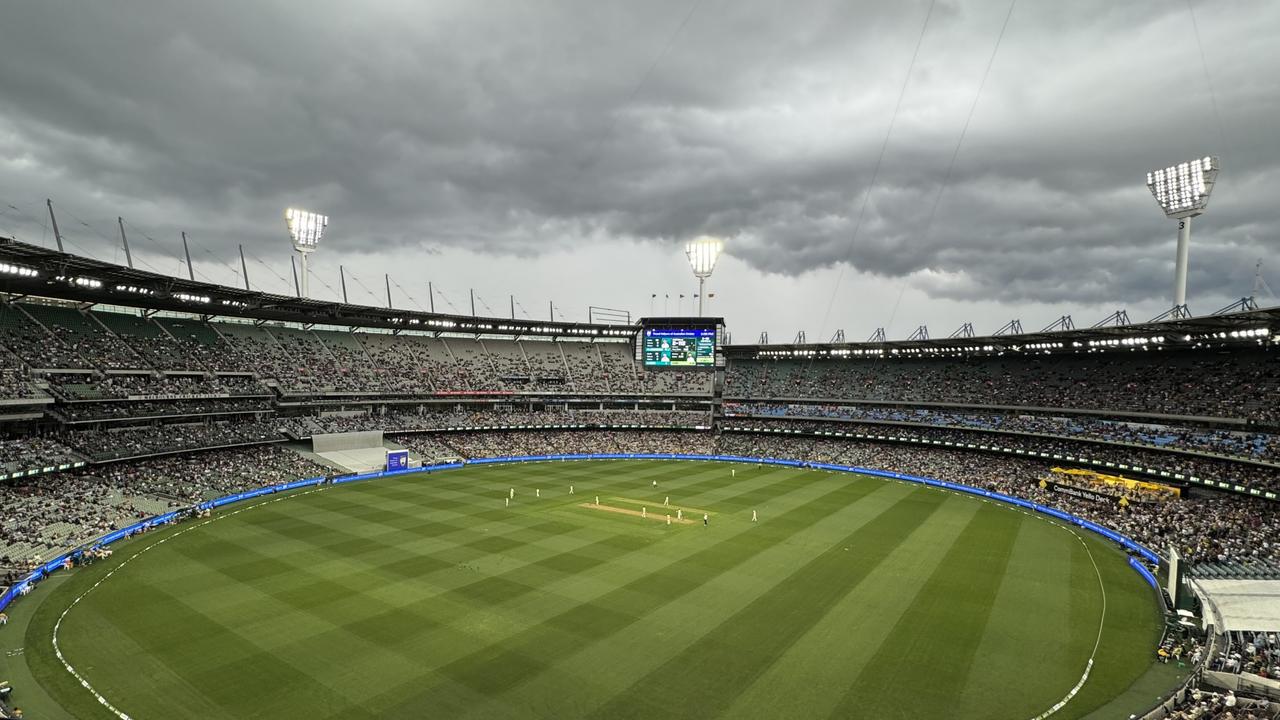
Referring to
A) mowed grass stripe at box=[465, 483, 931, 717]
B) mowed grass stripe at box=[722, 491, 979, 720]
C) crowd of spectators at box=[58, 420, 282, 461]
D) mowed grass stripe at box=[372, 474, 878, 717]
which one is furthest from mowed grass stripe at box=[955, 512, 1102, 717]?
crowd of spectators at box=[58, 420, 282, 461]

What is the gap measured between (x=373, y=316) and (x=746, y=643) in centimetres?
6282

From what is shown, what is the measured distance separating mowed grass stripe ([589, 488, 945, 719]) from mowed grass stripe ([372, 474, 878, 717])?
10.7 feet

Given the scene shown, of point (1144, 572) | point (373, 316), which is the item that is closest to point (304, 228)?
point (373, 316)

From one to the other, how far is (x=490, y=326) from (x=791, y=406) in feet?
143

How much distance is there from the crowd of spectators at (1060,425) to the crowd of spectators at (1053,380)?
1.32m

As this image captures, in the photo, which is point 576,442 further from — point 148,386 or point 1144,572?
point 1144,572

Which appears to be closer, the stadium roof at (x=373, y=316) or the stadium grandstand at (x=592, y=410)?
the stadium grandstand at (x=592, y=410)

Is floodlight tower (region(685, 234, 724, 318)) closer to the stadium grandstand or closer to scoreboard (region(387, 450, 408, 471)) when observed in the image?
the stadium grandstand

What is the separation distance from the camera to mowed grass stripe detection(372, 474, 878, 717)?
60.6 ft

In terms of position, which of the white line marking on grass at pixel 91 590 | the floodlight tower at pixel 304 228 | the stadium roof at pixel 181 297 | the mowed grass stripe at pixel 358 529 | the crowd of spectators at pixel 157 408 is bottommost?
the mowed grass stripe at pixel 358 529

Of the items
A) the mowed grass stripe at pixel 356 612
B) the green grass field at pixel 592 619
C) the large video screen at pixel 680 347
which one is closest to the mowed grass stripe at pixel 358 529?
the green grass field at pixel 592 619

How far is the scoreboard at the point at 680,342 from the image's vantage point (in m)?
79.4

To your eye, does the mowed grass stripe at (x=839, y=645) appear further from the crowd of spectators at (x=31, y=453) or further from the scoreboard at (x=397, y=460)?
the crowd of spectators at (x=31, y=453)

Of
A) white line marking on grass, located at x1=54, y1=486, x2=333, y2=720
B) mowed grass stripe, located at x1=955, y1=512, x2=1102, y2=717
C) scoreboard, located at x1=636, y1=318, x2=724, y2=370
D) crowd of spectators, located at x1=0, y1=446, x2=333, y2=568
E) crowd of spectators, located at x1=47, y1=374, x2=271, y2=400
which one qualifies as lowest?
mowed grass stripe, located at x1=955, y1=512, x2=1102, y2=717
